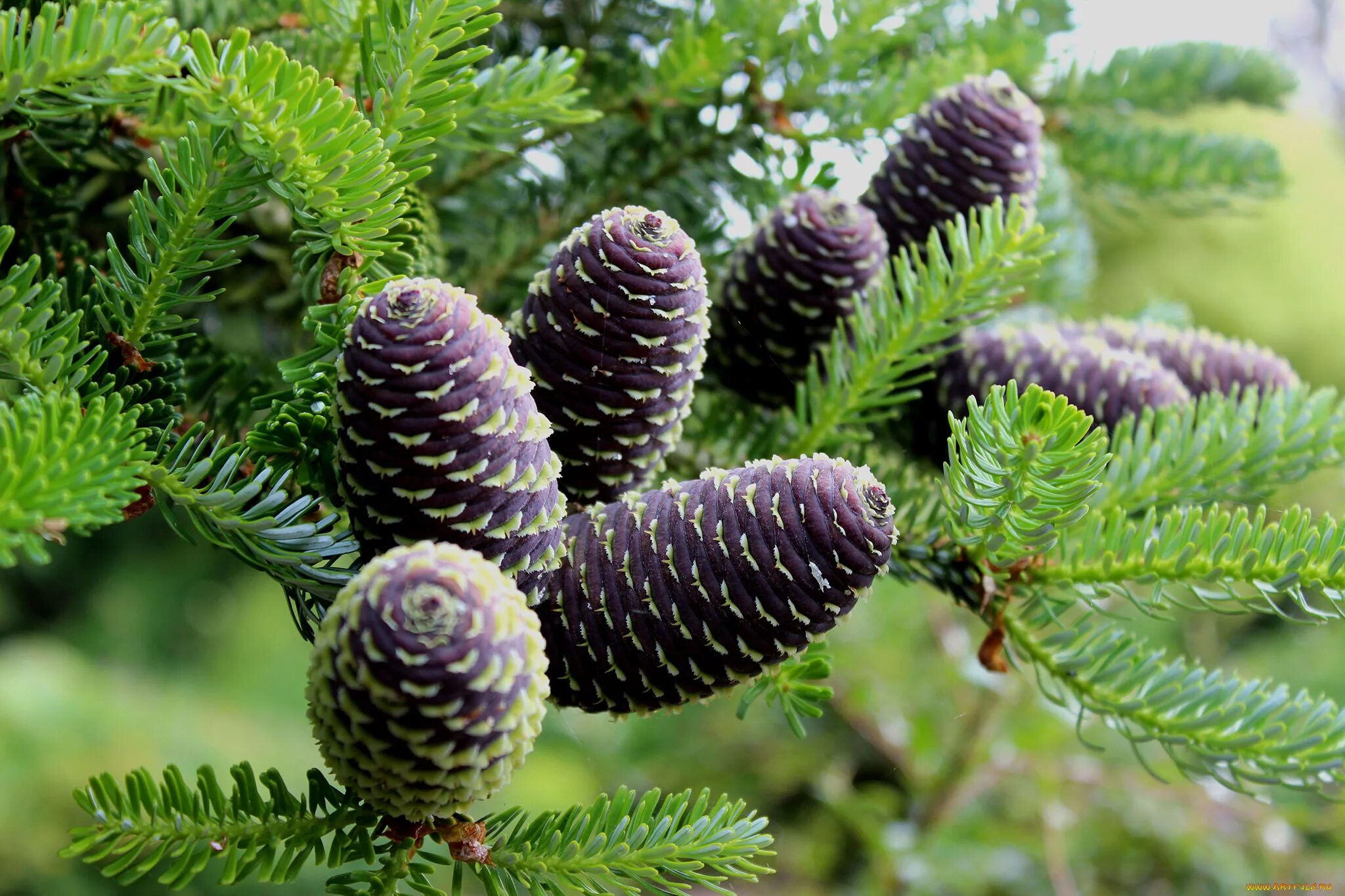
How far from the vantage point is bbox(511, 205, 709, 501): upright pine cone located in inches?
14.6

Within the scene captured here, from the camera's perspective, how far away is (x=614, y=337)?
14.8 inches

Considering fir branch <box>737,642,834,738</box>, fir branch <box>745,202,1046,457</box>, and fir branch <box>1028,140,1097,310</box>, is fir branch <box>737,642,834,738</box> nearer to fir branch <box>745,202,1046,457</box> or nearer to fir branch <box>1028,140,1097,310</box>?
fir branch <box>745,202,1046,457</box>

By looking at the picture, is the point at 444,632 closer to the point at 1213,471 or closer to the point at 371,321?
the point at 371,321

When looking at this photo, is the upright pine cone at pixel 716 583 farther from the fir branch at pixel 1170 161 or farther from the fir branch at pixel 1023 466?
the fir branch at pixel 1170 161

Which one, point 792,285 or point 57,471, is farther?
point 792,285

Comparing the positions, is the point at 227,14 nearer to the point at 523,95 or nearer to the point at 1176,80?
the point at 523,95

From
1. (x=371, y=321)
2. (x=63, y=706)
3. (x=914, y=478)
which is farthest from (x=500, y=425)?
(x=63, y=706)

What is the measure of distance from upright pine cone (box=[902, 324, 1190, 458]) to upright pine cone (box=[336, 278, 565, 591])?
27 centimetres

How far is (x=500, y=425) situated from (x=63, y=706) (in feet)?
4.83

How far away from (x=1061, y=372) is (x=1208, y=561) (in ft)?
0.46

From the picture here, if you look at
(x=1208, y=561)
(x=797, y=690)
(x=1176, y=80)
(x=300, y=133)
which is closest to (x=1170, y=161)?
(x=1176, y=80)

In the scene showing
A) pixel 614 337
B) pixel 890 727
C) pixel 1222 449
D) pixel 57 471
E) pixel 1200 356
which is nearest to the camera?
pixel 57 471

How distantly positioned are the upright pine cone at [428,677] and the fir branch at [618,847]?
2.4 inches

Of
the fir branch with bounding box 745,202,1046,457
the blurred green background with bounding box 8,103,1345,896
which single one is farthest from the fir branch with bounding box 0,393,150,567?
the blurred green background with bounding box 8,103,1345,896
